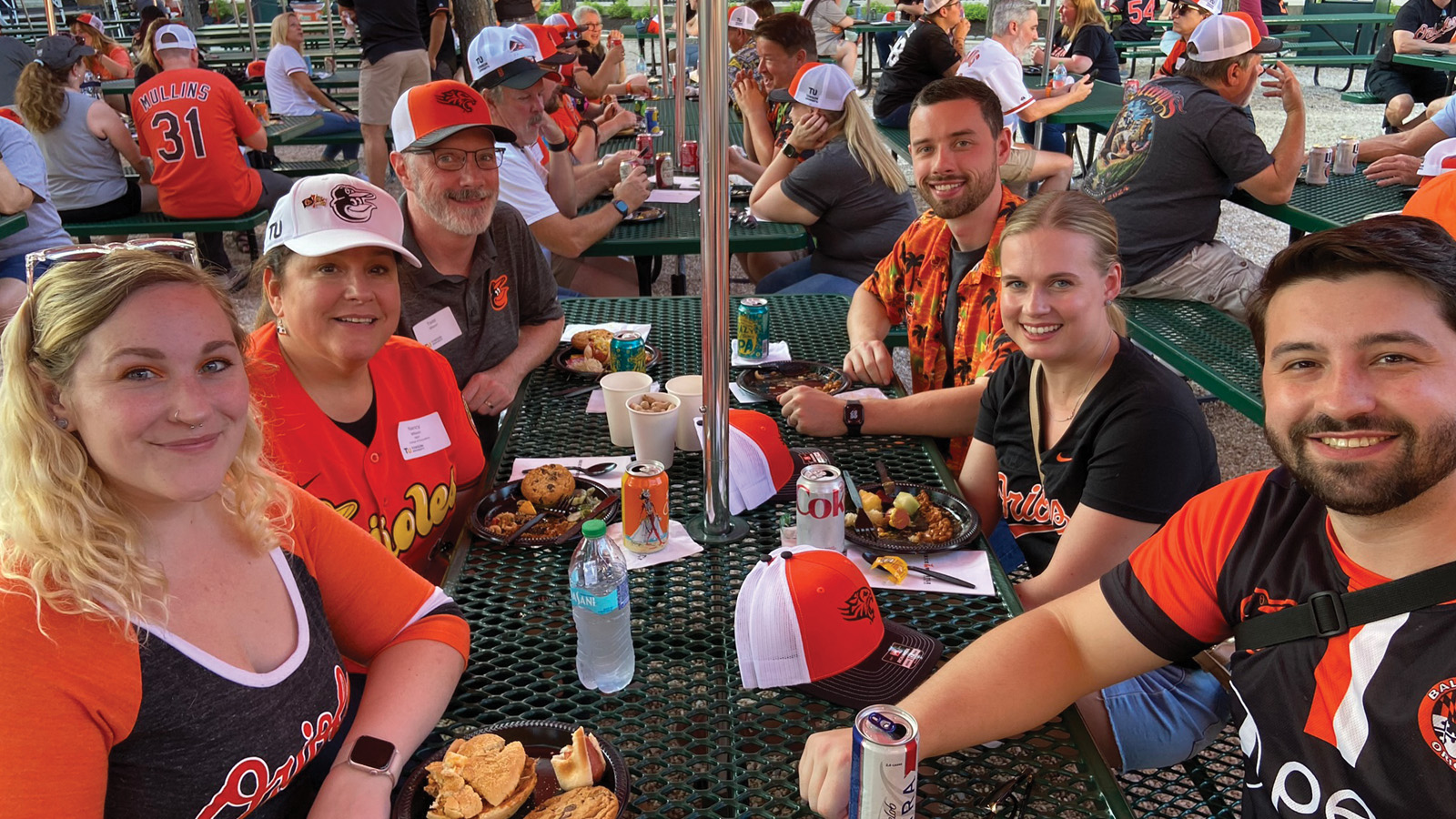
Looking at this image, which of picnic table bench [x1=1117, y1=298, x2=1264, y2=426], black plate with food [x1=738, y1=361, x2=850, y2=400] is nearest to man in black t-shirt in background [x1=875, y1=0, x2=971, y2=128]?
picnic table bench [x1=1117, y1=298, x2=1264, y2=426]

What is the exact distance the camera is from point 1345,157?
486 centimetres

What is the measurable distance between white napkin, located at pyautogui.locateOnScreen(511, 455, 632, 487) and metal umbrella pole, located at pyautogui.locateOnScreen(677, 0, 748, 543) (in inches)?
14.0

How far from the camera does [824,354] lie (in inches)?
126

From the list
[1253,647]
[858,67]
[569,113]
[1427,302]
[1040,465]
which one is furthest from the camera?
[858,67]

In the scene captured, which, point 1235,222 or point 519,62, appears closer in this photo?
point 519,62

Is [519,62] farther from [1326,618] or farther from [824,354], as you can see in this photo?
[1326,618]

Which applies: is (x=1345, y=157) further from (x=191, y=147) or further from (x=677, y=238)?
(x=191, y=147)

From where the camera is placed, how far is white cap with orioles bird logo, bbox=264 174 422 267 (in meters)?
2.12

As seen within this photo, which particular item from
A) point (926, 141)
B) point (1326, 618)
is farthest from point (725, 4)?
point (926, 141)

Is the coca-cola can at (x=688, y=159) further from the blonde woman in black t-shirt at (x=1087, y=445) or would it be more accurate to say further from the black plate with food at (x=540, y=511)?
the black plate with food at (x=540, y=511)

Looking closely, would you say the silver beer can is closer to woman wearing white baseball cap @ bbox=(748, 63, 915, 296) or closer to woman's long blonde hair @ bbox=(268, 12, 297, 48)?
woman wearing white baseball cap @ bbox=(748, 63, 915, 296)

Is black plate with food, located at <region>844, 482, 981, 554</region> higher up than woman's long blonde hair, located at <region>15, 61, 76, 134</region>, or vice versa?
woman's long blonde hair, located at <region>15, 61, 76, 134</region>

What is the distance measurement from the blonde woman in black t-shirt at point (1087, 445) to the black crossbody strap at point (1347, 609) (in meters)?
0.43

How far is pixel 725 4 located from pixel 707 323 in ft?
1.78
